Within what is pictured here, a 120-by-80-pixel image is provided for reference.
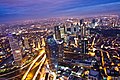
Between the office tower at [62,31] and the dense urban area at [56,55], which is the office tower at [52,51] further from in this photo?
the office tower at [62,31]

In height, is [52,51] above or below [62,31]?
below

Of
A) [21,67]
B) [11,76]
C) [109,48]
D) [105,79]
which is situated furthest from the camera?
[109,48]

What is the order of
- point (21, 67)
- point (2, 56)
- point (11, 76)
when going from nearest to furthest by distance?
point (11, 76), point (21, 67), point (2, 56)

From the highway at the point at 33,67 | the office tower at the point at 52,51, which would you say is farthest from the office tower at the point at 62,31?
the office tower at the point at 52,51

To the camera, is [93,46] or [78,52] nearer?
[78,52]

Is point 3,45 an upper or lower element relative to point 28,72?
upper

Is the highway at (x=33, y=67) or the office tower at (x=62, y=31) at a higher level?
the office tower at (x=62, y=31)

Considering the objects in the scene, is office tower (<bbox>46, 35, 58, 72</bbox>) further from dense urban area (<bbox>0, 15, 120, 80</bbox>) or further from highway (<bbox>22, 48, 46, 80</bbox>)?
highway (<bbox>22, 48, 46, 80</bbox>)

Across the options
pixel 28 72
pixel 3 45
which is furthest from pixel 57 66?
pixel 3 45

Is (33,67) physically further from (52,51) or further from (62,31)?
(62,31)

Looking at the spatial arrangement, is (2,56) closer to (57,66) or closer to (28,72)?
(28,72)

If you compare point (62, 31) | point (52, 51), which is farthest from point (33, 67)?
point (62, 31)
